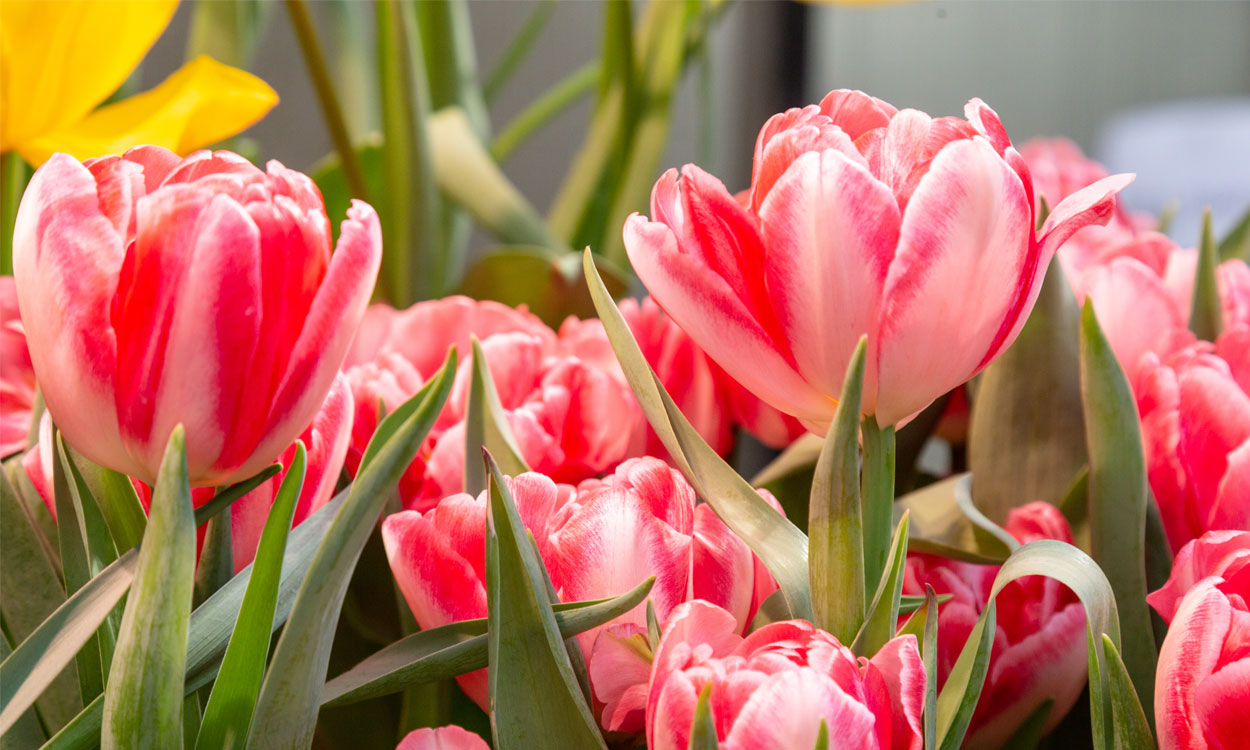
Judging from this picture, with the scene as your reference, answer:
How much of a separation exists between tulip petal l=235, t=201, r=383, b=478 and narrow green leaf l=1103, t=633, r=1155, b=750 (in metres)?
0.12

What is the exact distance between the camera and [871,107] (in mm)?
173

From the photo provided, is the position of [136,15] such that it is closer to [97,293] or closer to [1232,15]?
[97,293]

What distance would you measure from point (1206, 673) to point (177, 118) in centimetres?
22

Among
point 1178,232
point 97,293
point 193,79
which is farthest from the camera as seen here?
point 1178,232

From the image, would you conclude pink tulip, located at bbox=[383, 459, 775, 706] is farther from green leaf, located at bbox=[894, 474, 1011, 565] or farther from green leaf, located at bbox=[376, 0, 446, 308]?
green leaf, located at bbox=[376, 0, 446, 308]

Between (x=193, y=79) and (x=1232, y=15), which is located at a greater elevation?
(x=193, y=79)

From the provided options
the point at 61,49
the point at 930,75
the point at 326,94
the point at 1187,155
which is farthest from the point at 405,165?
the point at 1187,155

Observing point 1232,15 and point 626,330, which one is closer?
point 626,330

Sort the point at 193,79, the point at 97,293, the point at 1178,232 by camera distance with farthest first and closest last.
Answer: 1. the point at 1178,232
2. the point at 193,79
3. the point at 97,293

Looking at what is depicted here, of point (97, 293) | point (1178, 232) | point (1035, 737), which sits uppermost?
point (97, 293)

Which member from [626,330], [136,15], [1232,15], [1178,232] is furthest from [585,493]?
[1232,15]

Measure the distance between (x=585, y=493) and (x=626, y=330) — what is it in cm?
3

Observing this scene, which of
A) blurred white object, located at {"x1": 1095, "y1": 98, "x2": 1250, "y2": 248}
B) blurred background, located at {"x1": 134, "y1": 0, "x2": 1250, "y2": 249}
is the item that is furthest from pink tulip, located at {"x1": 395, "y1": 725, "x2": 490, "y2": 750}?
blurred white object, located at {"x1": 1095, "y1": 98, "x2": 1250, "y2": 248}

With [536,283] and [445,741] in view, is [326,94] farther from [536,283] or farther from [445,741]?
[445,741]
